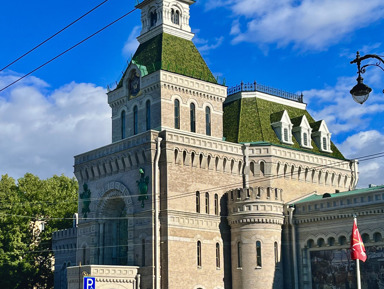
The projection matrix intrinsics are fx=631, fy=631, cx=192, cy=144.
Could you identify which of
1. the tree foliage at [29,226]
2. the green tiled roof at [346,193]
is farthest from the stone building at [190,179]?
the tree foliage at [29,226]

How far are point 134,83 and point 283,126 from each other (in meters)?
13.7

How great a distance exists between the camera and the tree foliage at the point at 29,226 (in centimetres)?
6681

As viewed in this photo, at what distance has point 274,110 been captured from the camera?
5875 cm

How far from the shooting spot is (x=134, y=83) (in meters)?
54.3

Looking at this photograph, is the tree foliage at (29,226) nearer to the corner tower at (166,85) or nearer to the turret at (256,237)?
the corner tower at (166,85)

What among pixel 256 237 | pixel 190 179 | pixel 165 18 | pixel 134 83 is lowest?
pixel 256 237

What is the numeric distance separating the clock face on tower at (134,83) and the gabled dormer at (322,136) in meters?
17.4

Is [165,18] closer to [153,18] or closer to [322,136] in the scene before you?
[153,18]

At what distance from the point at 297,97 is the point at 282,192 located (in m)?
13.9

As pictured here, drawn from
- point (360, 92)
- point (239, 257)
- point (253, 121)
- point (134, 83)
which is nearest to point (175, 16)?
point (134, 83)

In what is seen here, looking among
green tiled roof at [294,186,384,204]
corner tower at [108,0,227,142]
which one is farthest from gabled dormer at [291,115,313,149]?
corner tower at [108,0,227,142]

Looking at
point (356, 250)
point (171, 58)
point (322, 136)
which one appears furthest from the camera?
point (322, 136)

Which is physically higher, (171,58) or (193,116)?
(171,58)

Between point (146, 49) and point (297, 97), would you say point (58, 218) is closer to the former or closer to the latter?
point (146, 49)
